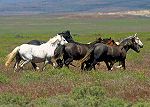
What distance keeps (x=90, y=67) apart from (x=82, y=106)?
1059 cm

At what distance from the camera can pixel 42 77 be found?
18.0m

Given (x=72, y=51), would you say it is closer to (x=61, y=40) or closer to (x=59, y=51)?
(x=59, y=51)

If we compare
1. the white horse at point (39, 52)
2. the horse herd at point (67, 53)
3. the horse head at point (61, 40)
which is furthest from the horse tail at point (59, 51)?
the horse head at point (61, 40)

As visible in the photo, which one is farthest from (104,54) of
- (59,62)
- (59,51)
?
(59,62)

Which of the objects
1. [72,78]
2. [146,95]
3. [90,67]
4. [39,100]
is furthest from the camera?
[90,67]

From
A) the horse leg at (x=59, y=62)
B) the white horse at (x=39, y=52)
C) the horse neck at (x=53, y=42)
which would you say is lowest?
the horse leg at (x=59, y=62)

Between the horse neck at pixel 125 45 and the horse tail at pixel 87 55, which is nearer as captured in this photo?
the horse tail at pixel 87 55

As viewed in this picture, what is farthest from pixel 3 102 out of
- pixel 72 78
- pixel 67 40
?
pixel 67 40

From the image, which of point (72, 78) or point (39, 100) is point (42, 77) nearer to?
point (72, 78)

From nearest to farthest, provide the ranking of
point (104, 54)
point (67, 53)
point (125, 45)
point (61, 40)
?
point (104, 54) → point (67, 53) → point (61, 40) → point (125, 45)

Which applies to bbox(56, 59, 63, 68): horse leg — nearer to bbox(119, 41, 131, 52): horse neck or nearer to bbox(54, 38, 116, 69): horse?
bbox(54, 38, 116, 69): horse

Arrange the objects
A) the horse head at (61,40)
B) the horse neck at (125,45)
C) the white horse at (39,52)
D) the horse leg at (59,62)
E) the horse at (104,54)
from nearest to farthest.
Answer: the horse at (104,54) → the white horse at (39,52) → the horse leg at (59,62) → the horse head at (61,40) → the horse neck at (125,45)

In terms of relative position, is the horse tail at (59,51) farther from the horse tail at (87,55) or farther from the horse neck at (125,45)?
the horse neck at (125,45)

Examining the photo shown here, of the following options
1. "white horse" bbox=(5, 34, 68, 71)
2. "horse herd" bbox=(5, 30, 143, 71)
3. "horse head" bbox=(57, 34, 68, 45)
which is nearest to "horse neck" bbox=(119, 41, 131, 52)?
"horse herd" bbox=(5, 30, 143, 71)
